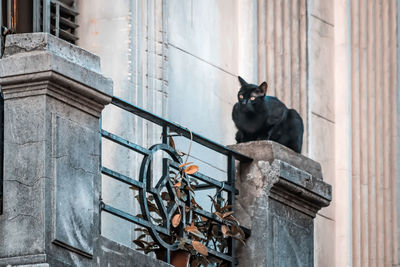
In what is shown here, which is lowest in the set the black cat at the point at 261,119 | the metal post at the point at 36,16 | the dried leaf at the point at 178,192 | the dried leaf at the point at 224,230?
the dried leaf at the point at 224,230

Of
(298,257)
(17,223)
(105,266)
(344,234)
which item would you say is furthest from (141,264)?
(344,234)

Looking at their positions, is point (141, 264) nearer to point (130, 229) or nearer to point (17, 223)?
point (17, 223)

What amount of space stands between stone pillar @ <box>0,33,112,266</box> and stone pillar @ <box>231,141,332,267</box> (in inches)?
81.0

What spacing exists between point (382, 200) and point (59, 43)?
23.9 feet

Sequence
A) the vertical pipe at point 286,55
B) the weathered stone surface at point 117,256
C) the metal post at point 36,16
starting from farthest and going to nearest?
1. the vertical pipe at point 286,55
2. the metal post at point 36,16
3. the weathered stone surface at point 117,256

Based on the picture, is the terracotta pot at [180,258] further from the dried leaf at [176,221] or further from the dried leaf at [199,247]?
the dried leaf at [176,221]

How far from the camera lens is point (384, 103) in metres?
15.4

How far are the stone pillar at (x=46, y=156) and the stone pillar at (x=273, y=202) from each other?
206 cm

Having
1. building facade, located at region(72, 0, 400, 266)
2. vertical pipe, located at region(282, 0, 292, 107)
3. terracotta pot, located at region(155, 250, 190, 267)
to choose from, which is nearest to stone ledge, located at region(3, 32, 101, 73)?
terracotta pot, located at region(155, 250, 190, 267)

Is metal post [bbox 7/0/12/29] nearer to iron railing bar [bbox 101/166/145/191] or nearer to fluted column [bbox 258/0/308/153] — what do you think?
fluted column [bbox 258/0/308/153]

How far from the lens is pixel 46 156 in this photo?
8.45 meters

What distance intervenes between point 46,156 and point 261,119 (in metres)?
3.58

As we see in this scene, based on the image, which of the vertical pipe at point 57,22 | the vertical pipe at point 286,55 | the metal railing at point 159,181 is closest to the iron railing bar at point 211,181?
the metal railing at point 159,181

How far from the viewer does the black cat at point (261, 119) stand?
11688mm
